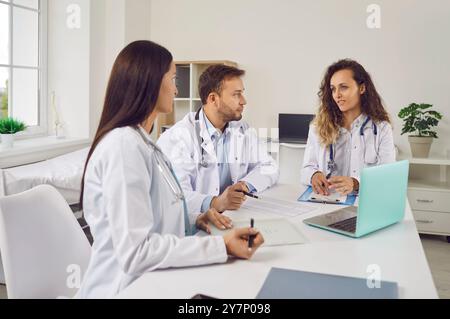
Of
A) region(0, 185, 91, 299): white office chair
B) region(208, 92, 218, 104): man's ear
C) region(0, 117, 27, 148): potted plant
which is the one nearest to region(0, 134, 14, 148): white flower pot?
region(0, 117, 27, 148): potted plant

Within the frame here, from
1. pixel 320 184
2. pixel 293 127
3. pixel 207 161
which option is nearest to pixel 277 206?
pixel 320 184

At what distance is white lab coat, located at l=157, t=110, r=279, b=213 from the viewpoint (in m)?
2.13

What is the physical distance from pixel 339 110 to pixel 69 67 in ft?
8.30

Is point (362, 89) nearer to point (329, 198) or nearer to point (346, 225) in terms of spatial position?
point (329, 198)

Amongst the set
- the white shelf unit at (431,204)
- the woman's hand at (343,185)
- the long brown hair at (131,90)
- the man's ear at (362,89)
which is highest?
the man's ear at (362,89)

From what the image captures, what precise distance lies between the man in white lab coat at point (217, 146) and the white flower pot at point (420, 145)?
6.58ft

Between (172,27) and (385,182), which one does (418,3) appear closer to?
(172,27)

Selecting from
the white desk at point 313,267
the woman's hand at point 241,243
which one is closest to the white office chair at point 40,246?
the white desk at point 313,267

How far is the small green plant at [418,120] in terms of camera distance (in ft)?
12.8

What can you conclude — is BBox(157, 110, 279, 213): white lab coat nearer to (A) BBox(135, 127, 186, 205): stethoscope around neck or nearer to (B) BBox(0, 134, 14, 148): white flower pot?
(A) BBox(135, 127, 186, 205): stethoscope around neck

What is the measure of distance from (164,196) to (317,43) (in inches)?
140

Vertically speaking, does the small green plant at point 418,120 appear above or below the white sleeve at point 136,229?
above

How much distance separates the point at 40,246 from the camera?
1373 mm

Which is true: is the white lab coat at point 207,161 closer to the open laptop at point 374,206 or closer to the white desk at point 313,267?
the open laptop at point 374,206
